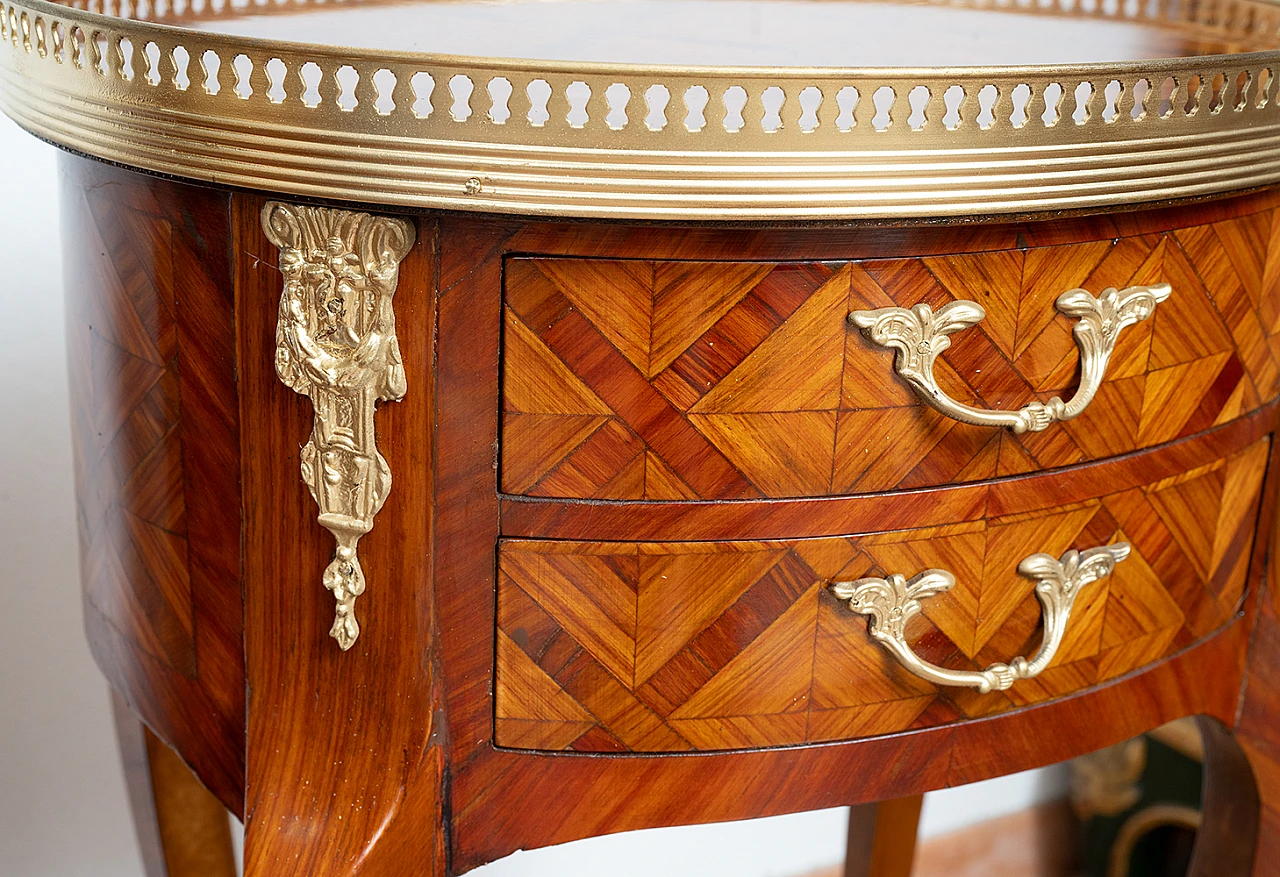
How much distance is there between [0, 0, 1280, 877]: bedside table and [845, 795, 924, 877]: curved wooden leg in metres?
0.45

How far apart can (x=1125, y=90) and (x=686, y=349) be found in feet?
0.66

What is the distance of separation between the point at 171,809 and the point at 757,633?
55 centimetres

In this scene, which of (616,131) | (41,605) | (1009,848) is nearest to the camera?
(616,131)

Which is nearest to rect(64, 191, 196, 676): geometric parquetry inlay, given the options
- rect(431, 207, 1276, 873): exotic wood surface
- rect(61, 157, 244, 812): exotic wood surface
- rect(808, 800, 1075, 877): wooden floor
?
rect(61, 157, 244, 812): exotic wood surface

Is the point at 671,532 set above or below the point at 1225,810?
above

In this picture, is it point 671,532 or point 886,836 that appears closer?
point 671,532

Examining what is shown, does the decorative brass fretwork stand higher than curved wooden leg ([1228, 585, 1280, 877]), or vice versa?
the decorative brass fretwork

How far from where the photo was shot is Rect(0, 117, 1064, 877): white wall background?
1.04 meters

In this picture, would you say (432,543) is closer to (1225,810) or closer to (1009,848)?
(1225,810)

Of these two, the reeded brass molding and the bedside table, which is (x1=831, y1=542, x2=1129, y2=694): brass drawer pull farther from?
the reeded brass molding

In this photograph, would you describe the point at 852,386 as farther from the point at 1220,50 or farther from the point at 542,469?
the point at 1220,50

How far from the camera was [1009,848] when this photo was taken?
1.60m

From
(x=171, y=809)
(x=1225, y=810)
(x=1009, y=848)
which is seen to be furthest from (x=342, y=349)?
(x=1009, y=848)

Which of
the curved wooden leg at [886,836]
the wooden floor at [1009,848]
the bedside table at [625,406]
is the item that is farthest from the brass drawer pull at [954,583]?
the wooden floor at [1009,848]
